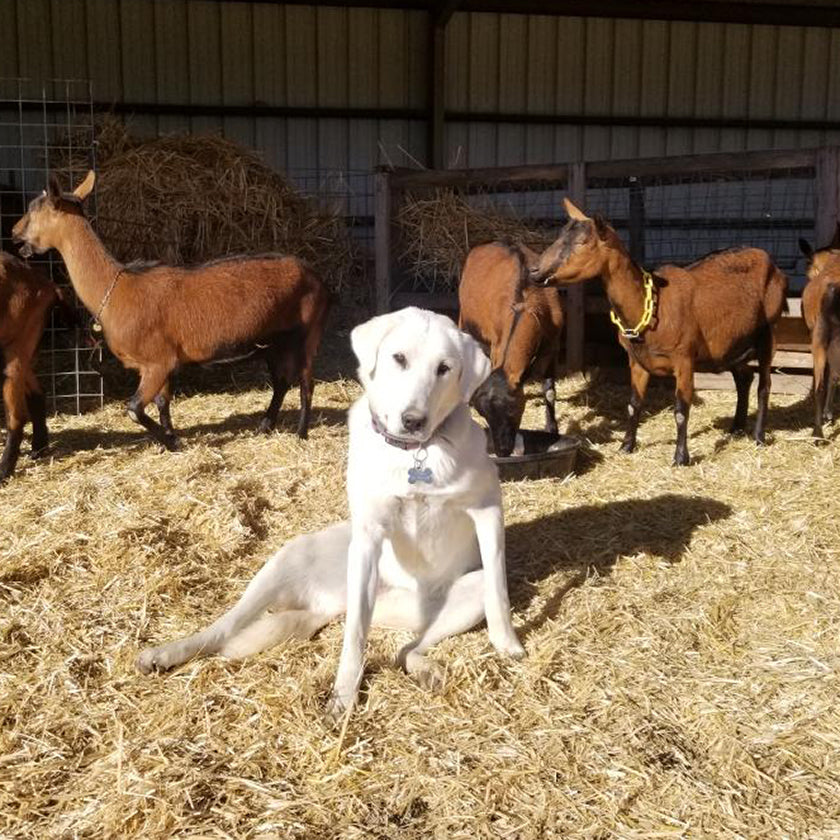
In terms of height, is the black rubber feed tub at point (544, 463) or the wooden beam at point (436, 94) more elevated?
the wooden beam at point (436, 94)

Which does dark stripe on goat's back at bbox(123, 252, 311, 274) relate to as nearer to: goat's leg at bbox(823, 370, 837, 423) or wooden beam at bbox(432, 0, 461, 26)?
goat's leg at bbox(823, 370, 837, 423)

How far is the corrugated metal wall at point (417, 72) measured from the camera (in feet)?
39.3

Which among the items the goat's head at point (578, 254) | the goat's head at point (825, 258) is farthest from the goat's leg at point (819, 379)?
the goat's head at point (578, 254)

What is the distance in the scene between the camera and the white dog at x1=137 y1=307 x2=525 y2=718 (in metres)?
2.78

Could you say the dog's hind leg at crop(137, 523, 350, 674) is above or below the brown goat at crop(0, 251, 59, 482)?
below

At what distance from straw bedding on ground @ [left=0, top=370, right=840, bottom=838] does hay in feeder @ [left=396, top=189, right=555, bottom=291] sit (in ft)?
13.2

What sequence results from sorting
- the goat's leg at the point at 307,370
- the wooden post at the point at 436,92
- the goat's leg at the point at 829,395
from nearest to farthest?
the goat's leg at the point at 829,395 < the goat's leg at the point at 307,370 < the wooden post at the point at 436,92

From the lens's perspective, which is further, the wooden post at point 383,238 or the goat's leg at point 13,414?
the wooden post at point 383,238

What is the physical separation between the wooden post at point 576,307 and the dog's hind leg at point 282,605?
16.2ft

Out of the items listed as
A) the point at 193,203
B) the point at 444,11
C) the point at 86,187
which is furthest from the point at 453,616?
the point at 444,11

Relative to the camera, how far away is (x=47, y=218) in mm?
6129

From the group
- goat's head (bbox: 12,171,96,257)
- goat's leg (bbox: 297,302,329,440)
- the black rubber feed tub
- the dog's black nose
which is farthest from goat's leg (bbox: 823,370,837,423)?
goat's head (bbox: 12,171,96,257)

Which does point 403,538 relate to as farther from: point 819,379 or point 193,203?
point 193,203

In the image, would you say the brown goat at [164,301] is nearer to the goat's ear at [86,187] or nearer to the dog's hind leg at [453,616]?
the goat's ear at [86,187]
